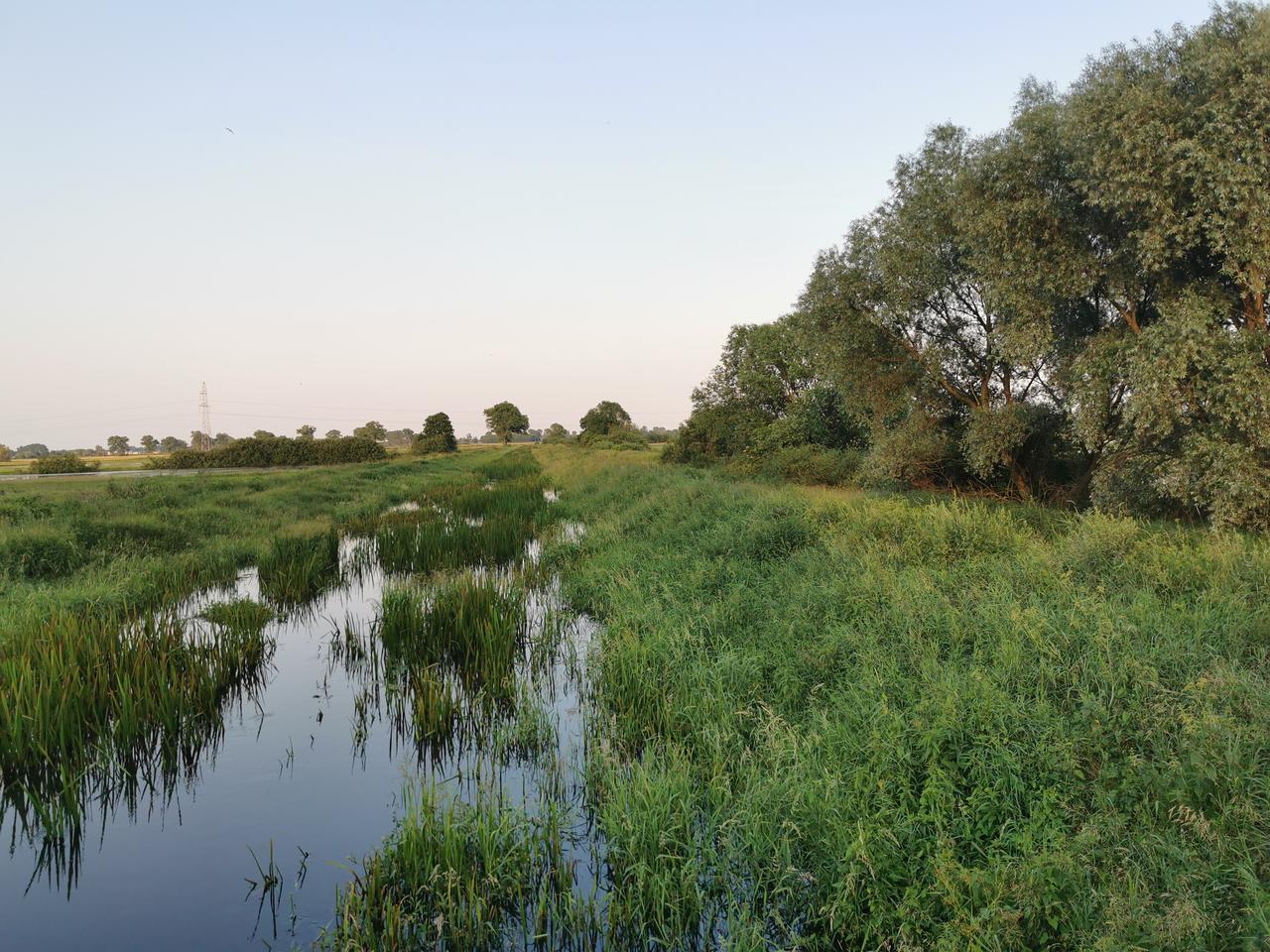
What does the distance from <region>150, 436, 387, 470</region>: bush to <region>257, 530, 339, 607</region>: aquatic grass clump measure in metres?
45.8

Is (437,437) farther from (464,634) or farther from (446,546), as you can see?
(464,634)

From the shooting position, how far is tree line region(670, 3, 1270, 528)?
40.2ft

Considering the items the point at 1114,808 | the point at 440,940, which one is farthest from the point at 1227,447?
the point at 440,940

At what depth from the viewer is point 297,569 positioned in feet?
46.4

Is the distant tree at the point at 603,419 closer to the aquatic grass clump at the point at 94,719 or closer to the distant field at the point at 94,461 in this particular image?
the distant field at the point at 94,461

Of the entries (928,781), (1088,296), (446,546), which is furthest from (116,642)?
(1088,296)

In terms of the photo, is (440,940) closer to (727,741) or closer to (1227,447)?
(727,741)

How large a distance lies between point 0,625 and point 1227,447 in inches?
769

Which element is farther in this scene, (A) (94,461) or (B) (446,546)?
(A) (94,461)

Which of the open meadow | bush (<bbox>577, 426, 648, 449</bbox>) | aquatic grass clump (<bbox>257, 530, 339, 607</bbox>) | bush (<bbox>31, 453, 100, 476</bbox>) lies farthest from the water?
bush (<bbox>577, 426, 648, 449</bbox>)

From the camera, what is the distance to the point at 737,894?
473 cm

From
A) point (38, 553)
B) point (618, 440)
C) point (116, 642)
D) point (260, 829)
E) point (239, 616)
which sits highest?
point (618, 440)

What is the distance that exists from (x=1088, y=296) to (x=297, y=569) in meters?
20.1

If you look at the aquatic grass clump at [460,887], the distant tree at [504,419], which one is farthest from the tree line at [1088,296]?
the distant tree at [504,419]
